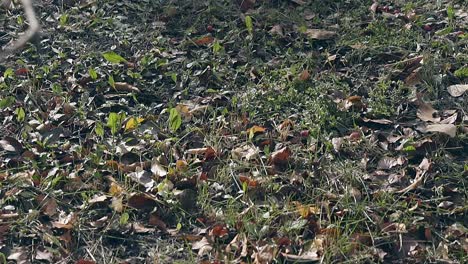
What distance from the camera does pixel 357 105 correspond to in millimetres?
3971

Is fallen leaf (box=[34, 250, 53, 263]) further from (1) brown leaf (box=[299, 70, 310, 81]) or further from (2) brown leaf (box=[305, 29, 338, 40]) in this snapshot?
(2) brown leaf (box=[305, 29, 338, 40])

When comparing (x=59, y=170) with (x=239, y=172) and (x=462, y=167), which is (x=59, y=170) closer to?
(x=239, y=172)

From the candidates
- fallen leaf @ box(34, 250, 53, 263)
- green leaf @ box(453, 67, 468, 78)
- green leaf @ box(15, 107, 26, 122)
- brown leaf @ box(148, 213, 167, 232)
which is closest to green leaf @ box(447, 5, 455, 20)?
green leaf @ box(453, 67, 468, 78)

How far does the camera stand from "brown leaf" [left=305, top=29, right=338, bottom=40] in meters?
4.49

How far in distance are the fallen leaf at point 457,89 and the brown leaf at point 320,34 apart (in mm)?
765

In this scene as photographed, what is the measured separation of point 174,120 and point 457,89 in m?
1.43

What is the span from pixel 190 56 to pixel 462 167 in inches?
→ 63.6

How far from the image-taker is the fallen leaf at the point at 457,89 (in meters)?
4.02

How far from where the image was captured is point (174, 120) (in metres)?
3.87

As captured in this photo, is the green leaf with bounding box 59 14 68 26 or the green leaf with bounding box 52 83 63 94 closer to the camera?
the green leaf with bounding box 52 83 63 94

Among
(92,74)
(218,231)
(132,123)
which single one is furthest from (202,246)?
(92,74)

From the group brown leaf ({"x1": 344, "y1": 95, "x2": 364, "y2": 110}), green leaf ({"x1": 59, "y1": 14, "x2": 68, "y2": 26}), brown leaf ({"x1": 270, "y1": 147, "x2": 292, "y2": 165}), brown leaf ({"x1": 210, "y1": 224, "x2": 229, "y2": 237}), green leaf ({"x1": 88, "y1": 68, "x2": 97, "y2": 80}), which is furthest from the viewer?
green leaf ({"x1": 59, "y1": 14, "x2": 68, "y2": 26})

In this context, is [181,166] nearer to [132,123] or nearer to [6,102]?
[132,123]

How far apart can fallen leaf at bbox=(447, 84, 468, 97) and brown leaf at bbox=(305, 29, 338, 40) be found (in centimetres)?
77
